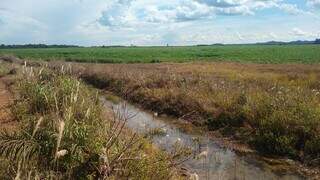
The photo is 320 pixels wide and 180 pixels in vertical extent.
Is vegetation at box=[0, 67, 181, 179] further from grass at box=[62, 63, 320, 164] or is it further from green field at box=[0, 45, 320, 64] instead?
green field at box=[0, 45, 320, 64]

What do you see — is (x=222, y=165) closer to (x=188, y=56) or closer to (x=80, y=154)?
(x=80, y=154)

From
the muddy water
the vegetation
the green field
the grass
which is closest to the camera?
the vegetation

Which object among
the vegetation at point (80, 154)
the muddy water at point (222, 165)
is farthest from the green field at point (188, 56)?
the vegetation at point (80, 154)

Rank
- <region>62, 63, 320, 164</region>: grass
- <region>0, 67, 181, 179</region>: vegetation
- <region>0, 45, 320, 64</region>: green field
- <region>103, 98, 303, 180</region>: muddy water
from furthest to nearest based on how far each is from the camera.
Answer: <region>0, 45, 320, 64</region>: green field < <region>62, 63, 320, 164</region>: grass < <region>103, 98, 303, 180</region>: muddy water < <region>0, 67, 181, 179</region>: vegetation

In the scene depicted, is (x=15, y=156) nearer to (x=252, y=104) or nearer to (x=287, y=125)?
(x=287, y=125)

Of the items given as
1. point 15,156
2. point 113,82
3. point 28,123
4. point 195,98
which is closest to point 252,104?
point 195,98

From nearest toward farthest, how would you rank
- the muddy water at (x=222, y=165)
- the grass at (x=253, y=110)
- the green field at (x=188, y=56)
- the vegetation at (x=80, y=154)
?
1. the vegetation at (x=80, y=154)
2. the muddy water at (x=222, y=165)
3. the grass at (x=253, y=110)
4. the green field at (x=188, y=56)

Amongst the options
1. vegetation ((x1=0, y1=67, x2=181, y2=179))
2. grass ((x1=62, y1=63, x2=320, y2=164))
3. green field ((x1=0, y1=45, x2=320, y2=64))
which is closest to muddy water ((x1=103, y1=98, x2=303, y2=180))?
grass ((x1=62, y1=63, x2=320, y2=164))

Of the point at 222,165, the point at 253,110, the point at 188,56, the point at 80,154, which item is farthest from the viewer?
the point at 188,56

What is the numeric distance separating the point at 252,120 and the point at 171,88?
8.65 metres

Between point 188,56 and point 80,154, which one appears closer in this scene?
point 80,154

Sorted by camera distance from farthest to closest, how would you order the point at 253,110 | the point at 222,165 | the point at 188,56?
the point at 188,56 → the point at 253,110 → the point at 222,165

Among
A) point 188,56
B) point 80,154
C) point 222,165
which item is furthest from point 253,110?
point 188,56

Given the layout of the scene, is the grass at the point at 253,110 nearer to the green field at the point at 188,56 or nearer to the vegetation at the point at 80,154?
the vegetation at the point at 80,154
